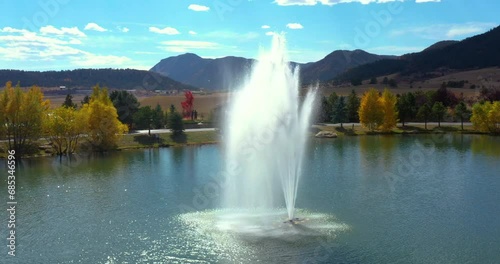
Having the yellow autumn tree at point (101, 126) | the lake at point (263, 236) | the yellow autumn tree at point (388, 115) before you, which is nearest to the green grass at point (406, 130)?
the yellow autumn tree at point (388, 115)

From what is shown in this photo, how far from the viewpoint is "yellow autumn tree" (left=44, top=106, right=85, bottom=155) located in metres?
71.6

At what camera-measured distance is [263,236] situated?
102 feet

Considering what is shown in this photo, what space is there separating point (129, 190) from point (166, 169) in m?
12.5

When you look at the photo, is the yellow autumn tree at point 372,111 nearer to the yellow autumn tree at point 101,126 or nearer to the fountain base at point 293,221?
the yellow autumn tree at point 101,126

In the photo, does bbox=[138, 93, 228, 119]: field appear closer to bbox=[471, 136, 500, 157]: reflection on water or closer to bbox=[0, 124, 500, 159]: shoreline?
bbox=[0, 124, 500, 159]: shoreline

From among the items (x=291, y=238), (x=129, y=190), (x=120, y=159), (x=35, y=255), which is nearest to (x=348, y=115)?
(x=120, y=159)

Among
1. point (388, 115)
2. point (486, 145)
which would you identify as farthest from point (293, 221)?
point (388, 115)

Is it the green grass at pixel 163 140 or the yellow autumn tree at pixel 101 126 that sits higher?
the yellow autumn tree at pixel 101 126

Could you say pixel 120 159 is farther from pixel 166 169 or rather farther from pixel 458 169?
pixel 458 169

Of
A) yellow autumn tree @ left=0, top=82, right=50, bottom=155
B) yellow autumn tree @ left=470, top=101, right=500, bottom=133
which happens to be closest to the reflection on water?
yellow autumn tree @ left=470, top=101, right=500, bottom=133

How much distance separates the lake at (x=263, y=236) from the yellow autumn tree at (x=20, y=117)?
6.72 metres

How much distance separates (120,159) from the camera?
68.0 meters

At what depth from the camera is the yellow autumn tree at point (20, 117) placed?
69.2 metres
